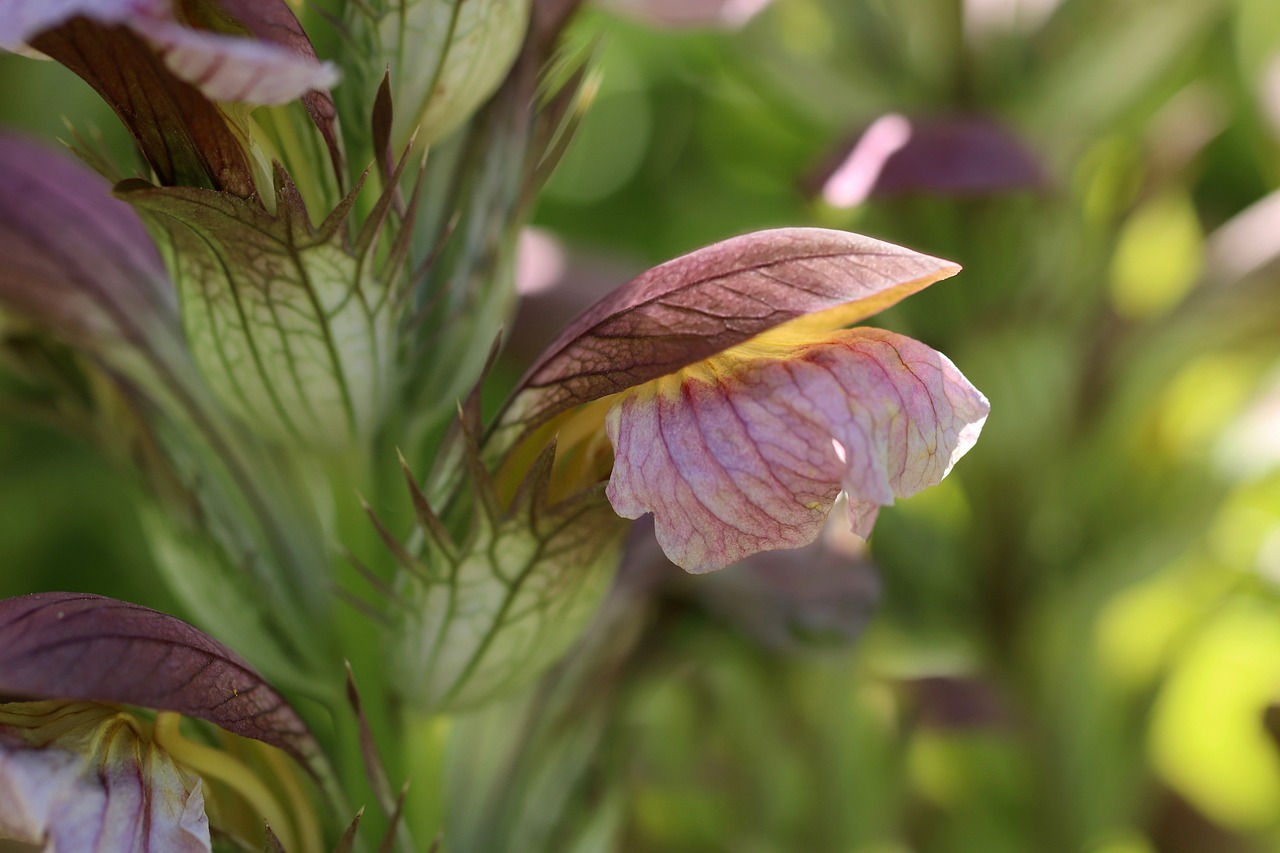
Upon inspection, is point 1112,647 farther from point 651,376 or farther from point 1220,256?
point 651,376

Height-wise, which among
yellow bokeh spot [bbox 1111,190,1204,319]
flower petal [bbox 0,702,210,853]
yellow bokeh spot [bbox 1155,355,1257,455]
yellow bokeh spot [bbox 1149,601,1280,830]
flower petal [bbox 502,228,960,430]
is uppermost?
yellow bokeh spot [bbox 1111,190,1204,319]

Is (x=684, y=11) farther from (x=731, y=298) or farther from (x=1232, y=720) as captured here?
(x=1232, y=720)

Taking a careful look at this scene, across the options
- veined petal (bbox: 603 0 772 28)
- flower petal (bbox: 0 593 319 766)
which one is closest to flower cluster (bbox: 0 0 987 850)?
flower petal (bbox: 0 593 319 766)

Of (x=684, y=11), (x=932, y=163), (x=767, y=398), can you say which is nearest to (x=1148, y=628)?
(x=932, y=163)

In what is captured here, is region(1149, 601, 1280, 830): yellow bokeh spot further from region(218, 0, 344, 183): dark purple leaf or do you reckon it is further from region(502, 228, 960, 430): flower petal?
region(218, 0, 344, 183): dark purple leaf

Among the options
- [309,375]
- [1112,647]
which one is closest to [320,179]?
[309,375]

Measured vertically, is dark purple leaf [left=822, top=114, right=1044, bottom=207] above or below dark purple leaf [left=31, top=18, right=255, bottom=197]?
above
